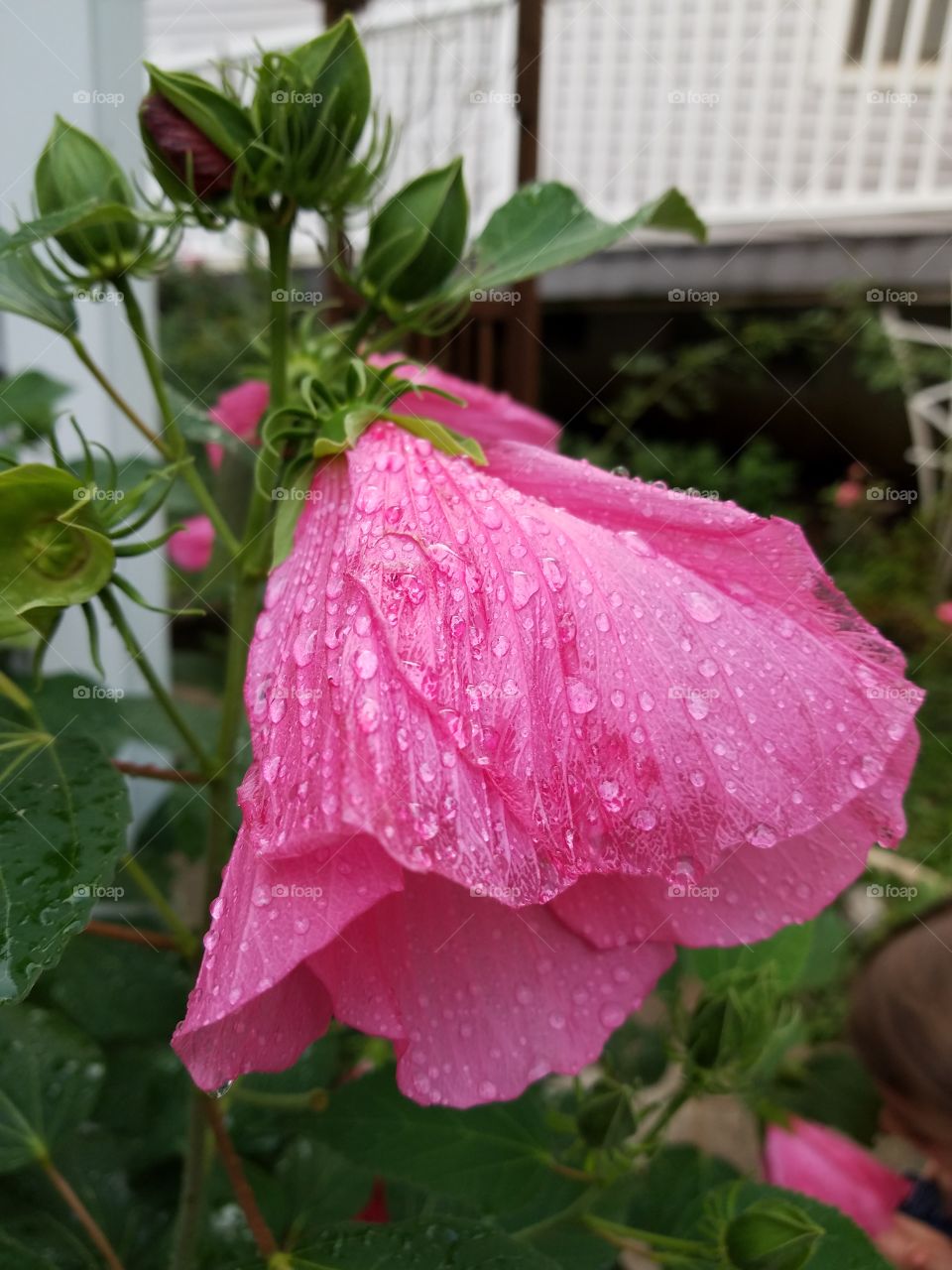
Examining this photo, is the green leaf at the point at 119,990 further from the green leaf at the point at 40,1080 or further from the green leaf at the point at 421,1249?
the green leaf at the point at 421,1249

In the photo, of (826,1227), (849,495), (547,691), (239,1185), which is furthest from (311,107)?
(849,495)

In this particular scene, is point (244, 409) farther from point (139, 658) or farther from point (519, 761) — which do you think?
point (519, 761)

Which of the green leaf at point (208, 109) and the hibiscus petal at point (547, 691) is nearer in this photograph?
the hibiscus petal at point (547, 691)

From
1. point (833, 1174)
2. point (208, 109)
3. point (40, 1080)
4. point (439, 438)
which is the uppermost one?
point (208, 109)

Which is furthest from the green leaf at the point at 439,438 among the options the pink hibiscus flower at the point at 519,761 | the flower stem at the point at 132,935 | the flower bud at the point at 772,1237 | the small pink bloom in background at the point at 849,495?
the small pink bloom in background at the point at 849,495

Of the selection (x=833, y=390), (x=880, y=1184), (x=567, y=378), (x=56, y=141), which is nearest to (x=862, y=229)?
(x=833, y=390)
